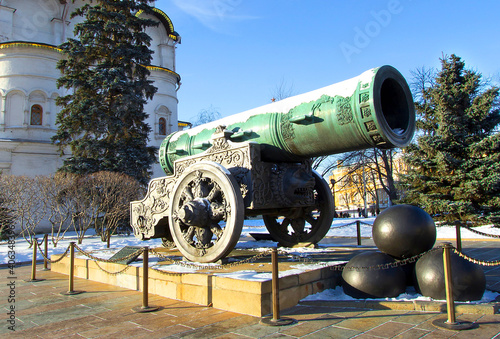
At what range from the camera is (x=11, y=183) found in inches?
569

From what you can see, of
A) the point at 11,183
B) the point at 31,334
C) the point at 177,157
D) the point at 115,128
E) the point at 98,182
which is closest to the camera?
the point at 31,334

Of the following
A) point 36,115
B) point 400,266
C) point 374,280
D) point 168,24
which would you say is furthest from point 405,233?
point 168,24

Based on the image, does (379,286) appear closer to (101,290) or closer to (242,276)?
(242,276)

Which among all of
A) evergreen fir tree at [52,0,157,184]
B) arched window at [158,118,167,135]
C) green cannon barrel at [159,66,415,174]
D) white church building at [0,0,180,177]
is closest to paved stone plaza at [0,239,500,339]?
green cannon barrel at [159,66,415,174]

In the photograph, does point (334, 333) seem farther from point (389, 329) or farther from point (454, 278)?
point (454, 278)

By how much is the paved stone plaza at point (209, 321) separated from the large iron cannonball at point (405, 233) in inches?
29.2

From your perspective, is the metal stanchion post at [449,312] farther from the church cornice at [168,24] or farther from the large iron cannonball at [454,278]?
the church cornice at [168,24]

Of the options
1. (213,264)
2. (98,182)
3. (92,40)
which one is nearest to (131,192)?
(98,182)

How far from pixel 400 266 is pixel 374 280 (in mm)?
423

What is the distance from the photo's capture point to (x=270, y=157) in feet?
20.6

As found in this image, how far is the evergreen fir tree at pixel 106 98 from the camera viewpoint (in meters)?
18.0

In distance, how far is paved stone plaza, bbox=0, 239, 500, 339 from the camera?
377 cm

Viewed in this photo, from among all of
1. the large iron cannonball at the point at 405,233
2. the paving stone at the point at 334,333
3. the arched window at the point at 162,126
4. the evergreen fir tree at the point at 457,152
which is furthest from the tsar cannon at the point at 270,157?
the arched window at the point at 162,126

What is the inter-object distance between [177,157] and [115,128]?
37.8 feet
